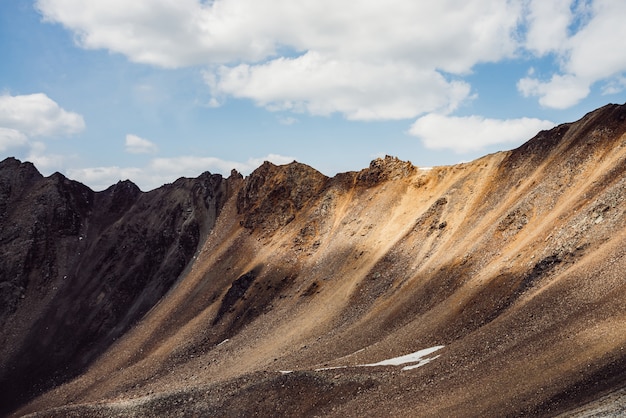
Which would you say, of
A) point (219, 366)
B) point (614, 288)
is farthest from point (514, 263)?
point (219, 366)

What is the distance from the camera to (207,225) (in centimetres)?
8569

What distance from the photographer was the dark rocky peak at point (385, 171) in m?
72.1

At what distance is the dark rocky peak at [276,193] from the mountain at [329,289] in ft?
0.89

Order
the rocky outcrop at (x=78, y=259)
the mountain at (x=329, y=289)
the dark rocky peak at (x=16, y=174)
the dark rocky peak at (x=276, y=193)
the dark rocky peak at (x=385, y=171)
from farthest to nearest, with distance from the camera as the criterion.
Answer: the dark rocky peak at (x=16, y=174)
the dark rocky peak at (x=276, y=193)
the dark rocky peak at (x=385, y=171)
the rocky outcrop at (x=78, y=259)
the mountain at (x=329, y=289)

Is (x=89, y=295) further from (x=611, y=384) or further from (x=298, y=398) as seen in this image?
(x=611, y=384)

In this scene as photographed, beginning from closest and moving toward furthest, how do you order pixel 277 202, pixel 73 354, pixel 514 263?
1. pixel 514 263
2. pixel 73 354
3. pixel 277 202

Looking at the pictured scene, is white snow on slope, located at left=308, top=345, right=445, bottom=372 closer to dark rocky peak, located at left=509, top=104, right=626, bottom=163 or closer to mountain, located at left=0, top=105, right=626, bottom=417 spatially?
mountain, located at left=0, top=105, right=626, bottom=417

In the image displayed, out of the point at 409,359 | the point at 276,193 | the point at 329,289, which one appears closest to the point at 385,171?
the point at 276,193

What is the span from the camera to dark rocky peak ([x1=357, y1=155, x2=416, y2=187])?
72.1 m

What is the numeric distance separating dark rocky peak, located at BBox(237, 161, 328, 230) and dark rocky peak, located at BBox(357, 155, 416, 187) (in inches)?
310

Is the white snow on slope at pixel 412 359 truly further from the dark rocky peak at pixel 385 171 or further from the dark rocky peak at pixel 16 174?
the dark rocky peak at pixel 16 174

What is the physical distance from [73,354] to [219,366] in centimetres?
3105

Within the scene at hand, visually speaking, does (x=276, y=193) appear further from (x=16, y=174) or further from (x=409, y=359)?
(x=16, y=174)

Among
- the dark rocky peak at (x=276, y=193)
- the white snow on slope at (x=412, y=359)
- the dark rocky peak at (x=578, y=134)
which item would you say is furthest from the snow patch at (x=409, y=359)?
the dark rocky peak at (x=276, y=193)
